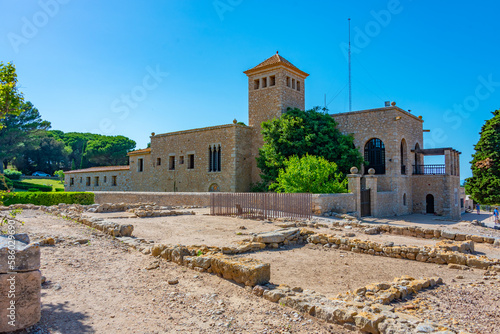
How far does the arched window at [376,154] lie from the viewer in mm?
24391

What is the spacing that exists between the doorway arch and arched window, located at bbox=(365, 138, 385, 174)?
5018mm

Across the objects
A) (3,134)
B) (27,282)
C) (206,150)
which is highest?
(3,134)

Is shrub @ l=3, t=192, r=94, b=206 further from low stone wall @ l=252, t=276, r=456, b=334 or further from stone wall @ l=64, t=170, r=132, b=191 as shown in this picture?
low stone wall @ l=252, t=276, r=456, b=334

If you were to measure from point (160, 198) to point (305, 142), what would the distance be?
37.9 feet

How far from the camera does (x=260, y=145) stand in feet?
93.6

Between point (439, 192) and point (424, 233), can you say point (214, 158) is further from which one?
point (424, 233)

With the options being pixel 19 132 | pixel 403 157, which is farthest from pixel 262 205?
pixel 19 132

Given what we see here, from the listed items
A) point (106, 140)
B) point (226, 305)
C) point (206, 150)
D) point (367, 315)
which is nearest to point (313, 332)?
point (367, 315)

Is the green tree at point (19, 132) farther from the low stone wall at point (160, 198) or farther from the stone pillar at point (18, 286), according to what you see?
the stone pillar at point (18, 286)

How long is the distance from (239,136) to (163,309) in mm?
23944

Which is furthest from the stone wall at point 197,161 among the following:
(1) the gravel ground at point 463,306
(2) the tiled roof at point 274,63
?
(1) the gravel ground at point 463,306

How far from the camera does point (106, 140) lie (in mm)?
57594

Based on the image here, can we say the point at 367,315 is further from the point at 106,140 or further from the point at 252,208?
the point at 106,140

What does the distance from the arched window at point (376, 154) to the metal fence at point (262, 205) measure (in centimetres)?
1158
